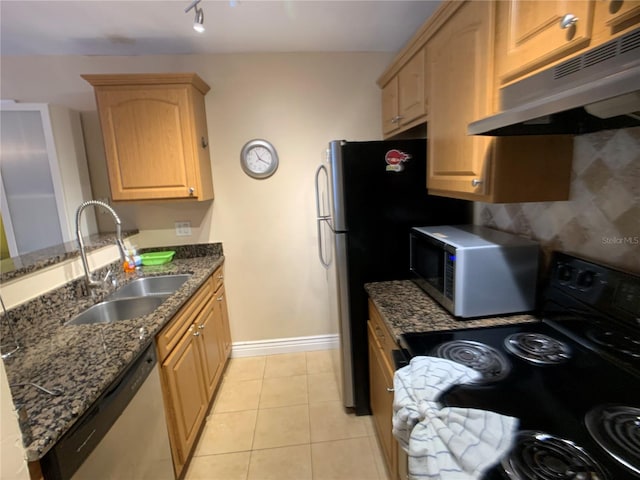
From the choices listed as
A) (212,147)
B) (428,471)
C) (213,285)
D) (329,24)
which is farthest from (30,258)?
(329,24)

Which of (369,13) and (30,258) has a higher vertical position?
(369,13)

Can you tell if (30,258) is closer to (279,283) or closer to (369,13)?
(279,283)

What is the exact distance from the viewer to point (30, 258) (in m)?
1.67

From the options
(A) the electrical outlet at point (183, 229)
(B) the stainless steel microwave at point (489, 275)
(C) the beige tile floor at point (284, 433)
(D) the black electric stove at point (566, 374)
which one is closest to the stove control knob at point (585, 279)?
(D) the black electric stove at point (566, 374)

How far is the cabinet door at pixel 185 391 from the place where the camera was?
1526 mm

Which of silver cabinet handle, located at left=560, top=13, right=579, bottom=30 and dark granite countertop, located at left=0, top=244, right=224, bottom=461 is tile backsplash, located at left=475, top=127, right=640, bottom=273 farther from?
dark granite countertop, located at left=0, top=244, right=224, bottom=461

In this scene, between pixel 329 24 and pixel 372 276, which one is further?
pixel 329 24

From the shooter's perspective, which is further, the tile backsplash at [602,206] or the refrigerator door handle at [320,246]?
the refrigerator door handle at [320,246]

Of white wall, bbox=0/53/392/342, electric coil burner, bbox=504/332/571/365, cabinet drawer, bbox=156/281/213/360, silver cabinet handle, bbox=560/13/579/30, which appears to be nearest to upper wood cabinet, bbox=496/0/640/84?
silver cabinet handle, bbox=560/13/579/30

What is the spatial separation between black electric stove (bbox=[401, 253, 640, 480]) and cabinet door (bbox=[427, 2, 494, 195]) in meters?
0.51

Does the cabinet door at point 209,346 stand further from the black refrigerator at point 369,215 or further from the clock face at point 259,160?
the clock face at point 259,160

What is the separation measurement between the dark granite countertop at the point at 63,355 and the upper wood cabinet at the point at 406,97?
5.38ft

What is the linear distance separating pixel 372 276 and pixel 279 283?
1127 mm

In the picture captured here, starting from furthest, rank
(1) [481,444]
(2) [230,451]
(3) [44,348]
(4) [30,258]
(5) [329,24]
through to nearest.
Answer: (5) [329,24], (2) [230,451], (4) [30,258], (3) [44,348], (1) [481,444]
